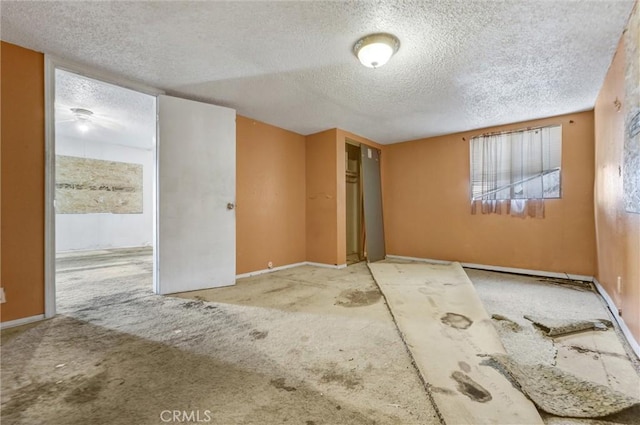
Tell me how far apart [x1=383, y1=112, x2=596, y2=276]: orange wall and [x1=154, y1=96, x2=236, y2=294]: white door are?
11.9ft

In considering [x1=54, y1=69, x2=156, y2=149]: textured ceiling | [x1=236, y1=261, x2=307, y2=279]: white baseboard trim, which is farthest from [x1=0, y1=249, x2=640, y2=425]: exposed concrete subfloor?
[x1=54, y1=69, x2=156, y2=149]: textured ceiling

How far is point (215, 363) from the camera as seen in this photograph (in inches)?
71.5

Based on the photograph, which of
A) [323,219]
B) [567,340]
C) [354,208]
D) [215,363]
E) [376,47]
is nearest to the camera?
[215,363]

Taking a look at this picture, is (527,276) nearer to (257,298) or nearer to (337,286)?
(337,286)

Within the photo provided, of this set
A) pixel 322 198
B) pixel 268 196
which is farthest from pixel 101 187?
pixel 322 198

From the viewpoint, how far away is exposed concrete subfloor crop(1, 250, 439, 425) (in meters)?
1.38

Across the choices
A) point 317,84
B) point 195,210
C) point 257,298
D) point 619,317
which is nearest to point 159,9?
point 317,84

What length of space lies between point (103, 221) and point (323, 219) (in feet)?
19.2

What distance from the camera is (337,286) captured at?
370cm

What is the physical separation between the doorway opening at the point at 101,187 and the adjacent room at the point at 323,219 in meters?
0.10

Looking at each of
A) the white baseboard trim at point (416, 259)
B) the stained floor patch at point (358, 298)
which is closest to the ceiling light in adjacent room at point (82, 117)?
the stained floor patch at point (358, 298)

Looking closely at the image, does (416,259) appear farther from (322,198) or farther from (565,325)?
(565,325)

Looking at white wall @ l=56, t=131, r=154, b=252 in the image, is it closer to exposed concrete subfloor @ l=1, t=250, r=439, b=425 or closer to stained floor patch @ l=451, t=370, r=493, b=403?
exposed concrete subfloor @ l=1, t=250, r=439, b=425

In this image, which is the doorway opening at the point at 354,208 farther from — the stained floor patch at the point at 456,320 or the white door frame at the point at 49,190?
the white door frame at the point at 49,190
